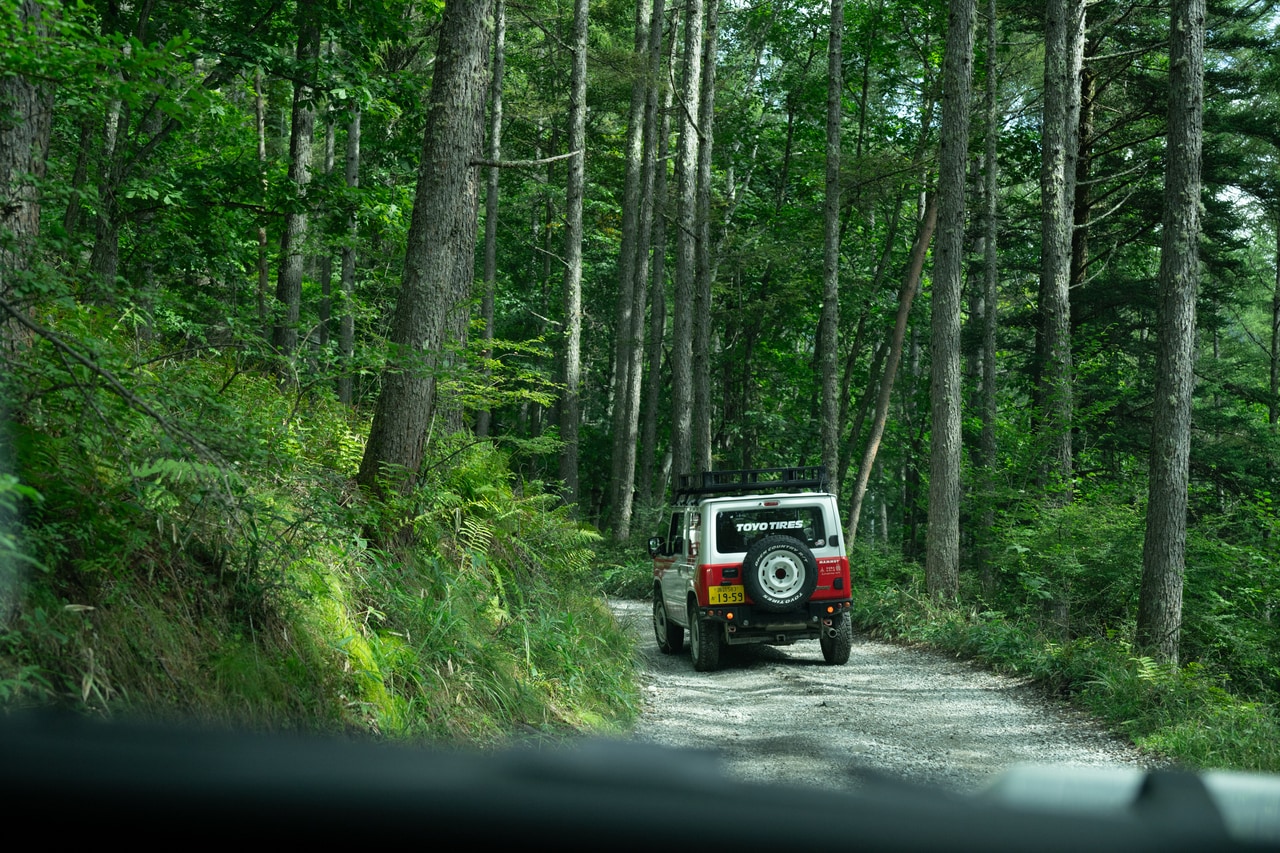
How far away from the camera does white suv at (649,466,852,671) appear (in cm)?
1170

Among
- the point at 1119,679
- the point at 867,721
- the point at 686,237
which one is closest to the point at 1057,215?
the point at 686,237

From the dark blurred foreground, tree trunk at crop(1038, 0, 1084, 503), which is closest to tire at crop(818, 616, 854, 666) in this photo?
tree trunk at crop(1038, 0, 1084, 503)

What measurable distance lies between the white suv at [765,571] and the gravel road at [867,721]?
513mm

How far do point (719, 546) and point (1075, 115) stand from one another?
45.9 feet

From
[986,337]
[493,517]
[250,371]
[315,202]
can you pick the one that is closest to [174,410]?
[250,371]

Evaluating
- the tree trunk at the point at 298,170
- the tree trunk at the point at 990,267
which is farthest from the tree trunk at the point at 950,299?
the tree trunk at the point at 298,170

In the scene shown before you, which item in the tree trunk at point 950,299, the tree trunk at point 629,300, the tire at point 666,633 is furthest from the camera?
the tree trunk at point 629,300

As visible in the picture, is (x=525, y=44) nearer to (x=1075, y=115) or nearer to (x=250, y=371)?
(x=1075, y=115)

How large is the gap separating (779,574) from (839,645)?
143 centimetres

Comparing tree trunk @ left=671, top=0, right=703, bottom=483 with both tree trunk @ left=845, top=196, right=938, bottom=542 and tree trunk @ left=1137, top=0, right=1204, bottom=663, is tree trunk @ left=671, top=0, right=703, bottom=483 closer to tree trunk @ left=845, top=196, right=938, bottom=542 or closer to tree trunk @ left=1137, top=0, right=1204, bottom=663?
tree trunk @ left=845, top=196, right=938, bottom=542

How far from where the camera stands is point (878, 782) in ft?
3.66

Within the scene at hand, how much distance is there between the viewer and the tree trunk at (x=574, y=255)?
23.5m

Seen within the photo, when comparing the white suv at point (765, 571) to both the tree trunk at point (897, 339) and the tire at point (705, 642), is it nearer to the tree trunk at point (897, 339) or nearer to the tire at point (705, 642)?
the tire at point (705, 642)

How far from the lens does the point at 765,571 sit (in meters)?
11.6
